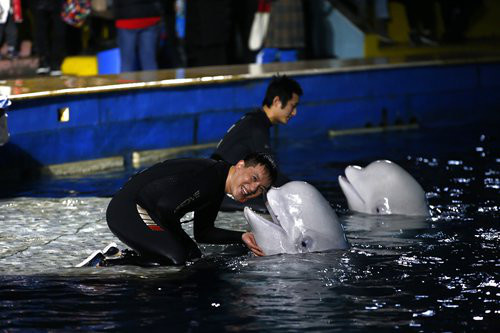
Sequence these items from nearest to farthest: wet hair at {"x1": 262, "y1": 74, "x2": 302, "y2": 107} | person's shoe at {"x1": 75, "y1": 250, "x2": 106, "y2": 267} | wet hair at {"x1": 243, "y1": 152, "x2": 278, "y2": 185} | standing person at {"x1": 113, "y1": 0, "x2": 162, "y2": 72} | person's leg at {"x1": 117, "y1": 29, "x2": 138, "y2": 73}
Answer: wet hair at {"x1": 243, "y1": 152, "x2": 278, "y2": 185} → person's shoe at {"x1": 75, "y1": 250, "x2": 106, "y2": 267} → wet hair at {"x1": 262, "y1": 74, "x2": 302, "y2": 107} → standing person at {"x1": 113, "y1": 0, "x2": 162, "y2": 72} → person's leg at {"x1": 117, "y1": 29, "x2": 138, "y2": 73}

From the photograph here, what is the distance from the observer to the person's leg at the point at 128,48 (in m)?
11.8

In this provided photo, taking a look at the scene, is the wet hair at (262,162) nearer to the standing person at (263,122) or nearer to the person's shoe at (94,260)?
the person's shoe at (94,260)

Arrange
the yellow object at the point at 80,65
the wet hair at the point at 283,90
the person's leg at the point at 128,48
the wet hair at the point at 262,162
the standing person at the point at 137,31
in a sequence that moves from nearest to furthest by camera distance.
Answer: the wet hair at the point at 262,162 → the wet hair at the point at 283,90 → the standing person at the point at 137,31 → the person's leg at the point at 128,48 → the yellow object at the point at 80,65

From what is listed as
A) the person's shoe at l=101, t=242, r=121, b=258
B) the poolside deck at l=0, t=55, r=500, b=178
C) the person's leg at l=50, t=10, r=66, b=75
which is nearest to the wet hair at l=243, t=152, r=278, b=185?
the person's shoe at l=101, t=242, r=121, b=258

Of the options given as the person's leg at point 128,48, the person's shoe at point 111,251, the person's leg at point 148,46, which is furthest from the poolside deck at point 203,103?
the person's shoe at point 111,251

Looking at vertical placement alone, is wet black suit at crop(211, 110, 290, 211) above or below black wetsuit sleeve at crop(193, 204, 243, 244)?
above

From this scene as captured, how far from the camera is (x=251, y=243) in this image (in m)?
6.77

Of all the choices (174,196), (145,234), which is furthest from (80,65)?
(174,196)

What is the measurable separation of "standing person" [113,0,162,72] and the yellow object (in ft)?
3.82

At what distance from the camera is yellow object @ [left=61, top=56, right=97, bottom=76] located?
13.3m

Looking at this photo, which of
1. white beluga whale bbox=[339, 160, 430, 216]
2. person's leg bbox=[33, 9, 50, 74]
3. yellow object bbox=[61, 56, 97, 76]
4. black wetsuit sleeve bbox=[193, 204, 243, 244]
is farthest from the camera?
yellow object bbox=[61, 56, 97, 76]

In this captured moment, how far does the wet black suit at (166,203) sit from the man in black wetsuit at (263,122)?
1360 millimetres

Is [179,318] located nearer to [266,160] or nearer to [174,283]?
[174,283]

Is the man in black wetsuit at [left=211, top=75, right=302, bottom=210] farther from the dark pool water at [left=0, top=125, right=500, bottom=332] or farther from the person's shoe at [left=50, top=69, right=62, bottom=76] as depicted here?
the person's shoe at [left=50, top=69, right=62, bottom=76]
